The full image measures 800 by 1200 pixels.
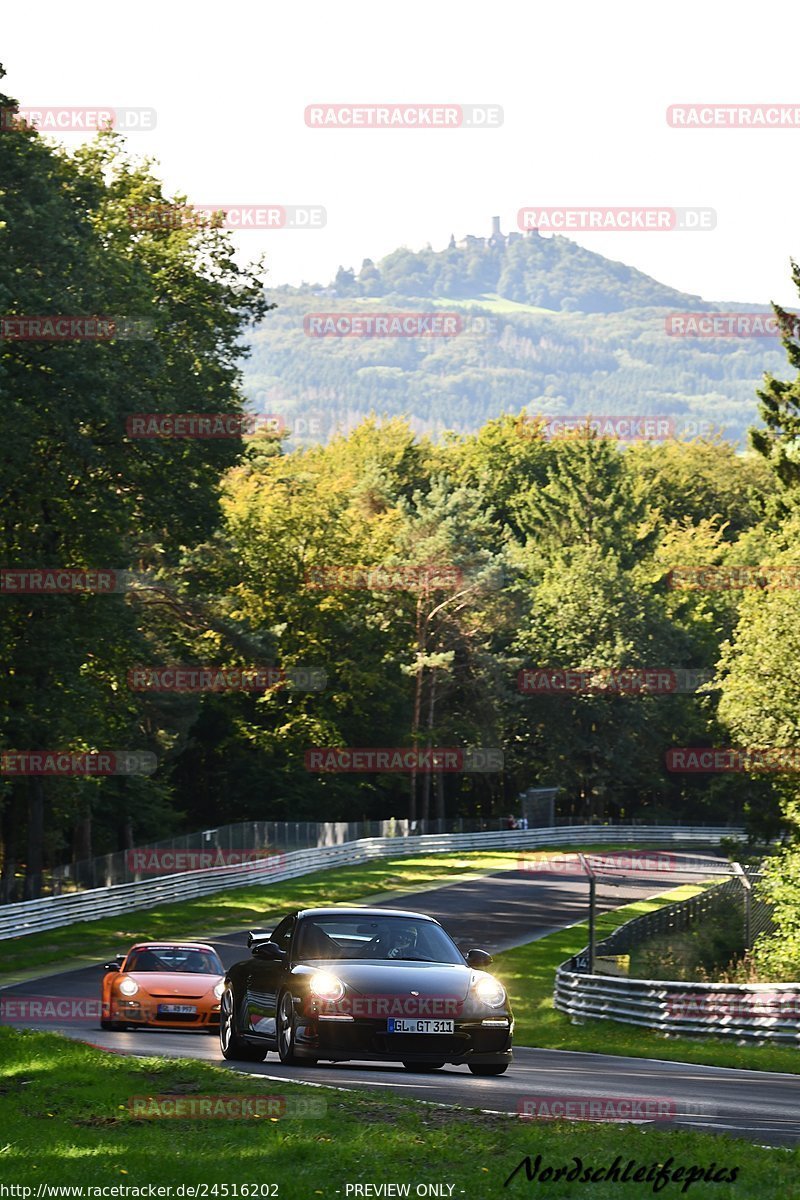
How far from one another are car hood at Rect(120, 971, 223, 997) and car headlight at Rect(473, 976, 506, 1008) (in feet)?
28.2

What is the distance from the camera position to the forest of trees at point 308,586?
40.2 m

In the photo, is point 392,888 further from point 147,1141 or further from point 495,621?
point 147,1141

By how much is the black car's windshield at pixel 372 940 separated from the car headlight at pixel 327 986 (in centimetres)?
53

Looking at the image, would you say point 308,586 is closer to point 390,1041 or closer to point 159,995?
point 159,995

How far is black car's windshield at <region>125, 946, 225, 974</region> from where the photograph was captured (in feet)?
77.3

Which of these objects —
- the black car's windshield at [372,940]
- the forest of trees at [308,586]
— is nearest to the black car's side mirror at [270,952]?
the black car's windshield at [372,940]

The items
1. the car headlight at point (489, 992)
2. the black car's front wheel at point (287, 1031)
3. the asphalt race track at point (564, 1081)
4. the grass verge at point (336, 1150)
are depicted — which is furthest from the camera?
the black car's front wheel at point (287, 1031)

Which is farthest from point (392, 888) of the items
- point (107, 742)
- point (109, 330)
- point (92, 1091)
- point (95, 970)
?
point (92, 1091)

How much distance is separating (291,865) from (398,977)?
4631 centimetres

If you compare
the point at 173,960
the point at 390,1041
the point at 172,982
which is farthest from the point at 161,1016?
the point at 390,1041

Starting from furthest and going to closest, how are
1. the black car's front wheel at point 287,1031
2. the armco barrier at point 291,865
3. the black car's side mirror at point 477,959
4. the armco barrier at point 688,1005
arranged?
the armco barrier at point 291,865
the armco barrier at point 688,1005
the black car's side mirror at point 477,959
the black car's front wheel at point 287,1031

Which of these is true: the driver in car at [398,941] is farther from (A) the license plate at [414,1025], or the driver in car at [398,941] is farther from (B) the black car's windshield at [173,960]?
(B) the black car's windshield at [173,960]

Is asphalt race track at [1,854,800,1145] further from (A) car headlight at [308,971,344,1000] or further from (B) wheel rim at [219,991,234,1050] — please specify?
(A) car headlight at [308,971,344,1000]

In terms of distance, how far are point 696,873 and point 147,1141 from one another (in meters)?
61.8
